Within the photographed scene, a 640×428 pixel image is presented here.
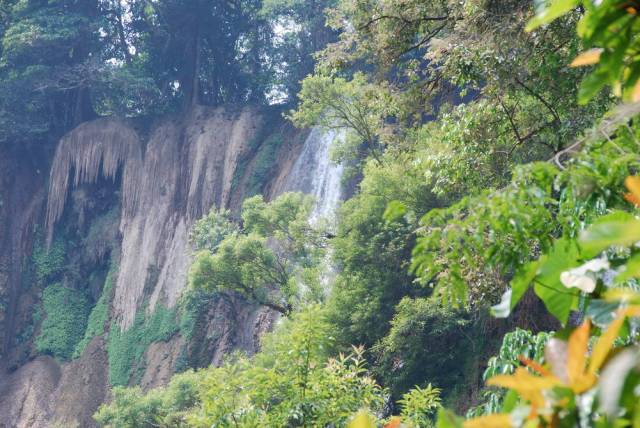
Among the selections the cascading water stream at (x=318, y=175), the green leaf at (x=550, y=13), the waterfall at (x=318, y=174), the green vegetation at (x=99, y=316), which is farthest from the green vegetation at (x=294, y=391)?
the green vegetation at (x=99, y=316)

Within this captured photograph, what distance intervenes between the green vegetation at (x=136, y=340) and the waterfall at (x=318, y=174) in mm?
4821

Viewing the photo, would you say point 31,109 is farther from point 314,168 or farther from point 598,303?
point 598,303

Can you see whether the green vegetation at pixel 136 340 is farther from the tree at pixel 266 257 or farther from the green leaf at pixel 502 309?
the green leaf at pixel 502 309

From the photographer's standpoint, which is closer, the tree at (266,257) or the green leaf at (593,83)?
the green leaf at (593,83)

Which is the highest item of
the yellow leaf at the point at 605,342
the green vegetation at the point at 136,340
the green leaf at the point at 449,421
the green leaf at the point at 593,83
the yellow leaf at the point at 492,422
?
the green leaf at the point at 593,83

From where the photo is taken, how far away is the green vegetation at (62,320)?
2039 cm

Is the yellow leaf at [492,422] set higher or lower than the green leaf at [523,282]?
lower

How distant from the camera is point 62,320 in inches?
823

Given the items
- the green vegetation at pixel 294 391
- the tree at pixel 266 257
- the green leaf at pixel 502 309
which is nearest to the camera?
the green leaf at pixel 502 309

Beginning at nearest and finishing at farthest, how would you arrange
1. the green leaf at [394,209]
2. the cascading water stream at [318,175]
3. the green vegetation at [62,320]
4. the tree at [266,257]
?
the green leaf at [394,209] < the tree at [266,257] < the cascading water stream at [318,175] < the green vegetation at [62,320]

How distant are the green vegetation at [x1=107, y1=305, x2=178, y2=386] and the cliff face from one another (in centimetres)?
9

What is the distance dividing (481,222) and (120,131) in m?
21.7

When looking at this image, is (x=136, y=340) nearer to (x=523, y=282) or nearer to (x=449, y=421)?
(x=523, y=282)

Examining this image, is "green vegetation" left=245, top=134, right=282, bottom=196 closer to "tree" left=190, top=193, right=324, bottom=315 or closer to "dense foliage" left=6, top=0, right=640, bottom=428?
"dense foliage" left=6, top=0, right=640, bottom=428
